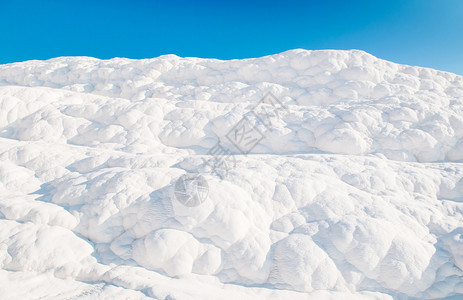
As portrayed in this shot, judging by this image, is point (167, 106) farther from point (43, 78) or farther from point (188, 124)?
point (43, 78)

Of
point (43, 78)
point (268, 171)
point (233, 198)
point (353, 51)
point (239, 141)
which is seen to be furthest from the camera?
point (43, 78)

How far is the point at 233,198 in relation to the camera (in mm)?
3650

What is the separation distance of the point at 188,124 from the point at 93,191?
330 cm

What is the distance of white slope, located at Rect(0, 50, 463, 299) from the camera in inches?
117

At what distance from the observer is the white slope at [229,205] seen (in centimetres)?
297

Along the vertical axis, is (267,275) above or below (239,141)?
below

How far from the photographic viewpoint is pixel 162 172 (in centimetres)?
419

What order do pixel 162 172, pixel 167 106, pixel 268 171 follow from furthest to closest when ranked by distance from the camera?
pixel 167 106
pixel 268 171
pixel 162 172

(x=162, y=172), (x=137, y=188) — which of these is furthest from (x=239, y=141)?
(x=137, y=188)

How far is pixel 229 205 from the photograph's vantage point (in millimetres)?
3553

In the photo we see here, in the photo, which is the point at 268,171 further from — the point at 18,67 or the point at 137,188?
the point at 18,67

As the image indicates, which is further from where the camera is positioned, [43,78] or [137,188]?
[43,78]

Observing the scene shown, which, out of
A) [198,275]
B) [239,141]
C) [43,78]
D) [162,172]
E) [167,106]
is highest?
[43,78]

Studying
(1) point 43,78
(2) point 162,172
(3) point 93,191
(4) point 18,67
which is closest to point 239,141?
(2) point 162,172
